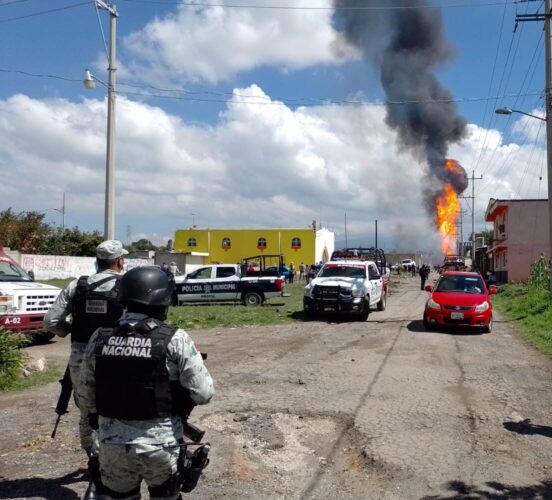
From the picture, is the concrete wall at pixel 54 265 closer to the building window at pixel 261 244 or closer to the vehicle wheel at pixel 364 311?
the building window at pixel 261 244

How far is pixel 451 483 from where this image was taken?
4461 millimetres

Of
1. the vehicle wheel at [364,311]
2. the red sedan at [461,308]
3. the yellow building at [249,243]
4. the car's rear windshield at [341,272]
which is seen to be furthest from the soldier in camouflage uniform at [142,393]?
the yellow building at [249,243]

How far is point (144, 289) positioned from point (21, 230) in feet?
160

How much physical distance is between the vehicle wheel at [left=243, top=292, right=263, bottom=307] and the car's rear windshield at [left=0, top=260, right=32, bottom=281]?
9478 mm

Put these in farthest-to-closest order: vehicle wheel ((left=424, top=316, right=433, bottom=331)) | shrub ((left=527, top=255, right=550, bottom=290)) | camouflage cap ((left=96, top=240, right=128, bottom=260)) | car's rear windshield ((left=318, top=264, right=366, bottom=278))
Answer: shrub ((left=527, top=255, right=550, bottom=290)), car's rear windshield ((left=318, top=264, right=366, bottom=278)), vehicle wheel ((left=424, top=316, right=433, bottom=331)), camouflage cap ((left=96, top=240, right=128, bottom=260))

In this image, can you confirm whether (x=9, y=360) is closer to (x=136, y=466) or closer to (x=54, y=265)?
(x=136, y=466)

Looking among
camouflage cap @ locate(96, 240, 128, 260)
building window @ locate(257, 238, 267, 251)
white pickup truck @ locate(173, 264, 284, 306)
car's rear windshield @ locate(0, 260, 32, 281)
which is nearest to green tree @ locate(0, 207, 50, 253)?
building window @ locate(257, 238, 267, 251)

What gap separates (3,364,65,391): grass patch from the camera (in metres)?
7.64

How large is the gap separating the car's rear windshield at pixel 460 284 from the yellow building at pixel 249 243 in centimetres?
4496

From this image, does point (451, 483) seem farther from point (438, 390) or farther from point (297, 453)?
point (438, 390)

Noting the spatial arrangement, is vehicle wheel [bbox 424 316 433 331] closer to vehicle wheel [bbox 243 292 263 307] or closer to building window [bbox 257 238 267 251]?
vehicle wheel [bbox 243 292 263 307]

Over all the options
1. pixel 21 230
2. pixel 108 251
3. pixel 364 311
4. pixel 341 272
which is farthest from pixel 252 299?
pixel 21 230

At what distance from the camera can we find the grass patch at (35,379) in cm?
764

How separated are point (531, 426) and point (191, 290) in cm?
1639
